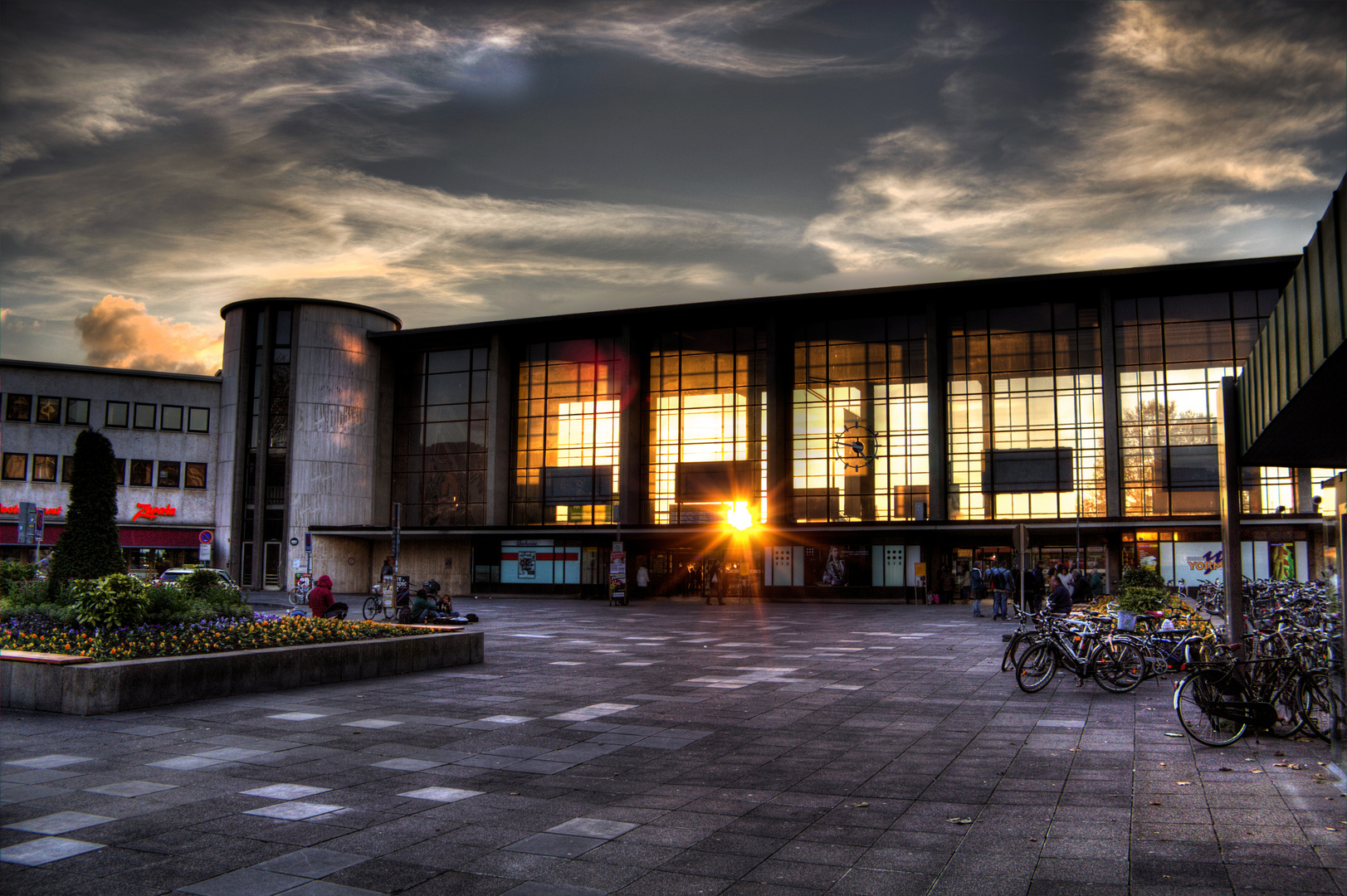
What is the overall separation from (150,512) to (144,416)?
5.60 meters

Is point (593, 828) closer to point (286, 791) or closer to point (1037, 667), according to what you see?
point (286, 791)

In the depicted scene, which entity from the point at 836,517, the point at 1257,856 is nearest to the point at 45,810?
the point at 1257,856

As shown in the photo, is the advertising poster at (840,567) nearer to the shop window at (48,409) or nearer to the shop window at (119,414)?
the shop window at (119,414)

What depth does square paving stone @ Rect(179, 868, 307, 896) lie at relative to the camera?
5500mm

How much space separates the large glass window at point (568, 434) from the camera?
53.0 m

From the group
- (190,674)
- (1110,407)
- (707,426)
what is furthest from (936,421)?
(190,674)

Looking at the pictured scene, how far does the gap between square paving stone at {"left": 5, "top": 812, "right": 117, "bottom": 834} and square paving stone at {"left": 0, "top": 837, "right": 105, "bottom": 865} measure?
0.21 m

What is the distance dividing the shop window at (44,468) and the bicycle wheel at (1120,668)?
2286 inches

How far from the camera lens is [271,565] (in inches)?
2185

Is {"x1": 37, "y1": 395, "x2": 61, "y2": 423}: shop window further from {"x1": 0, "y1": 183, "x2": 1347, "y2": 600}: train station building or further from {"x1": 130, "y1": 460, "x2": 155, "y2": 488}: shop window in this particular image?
{"x1": 130, "y1": 460, "x2": 155, "y2": 488}: shop window

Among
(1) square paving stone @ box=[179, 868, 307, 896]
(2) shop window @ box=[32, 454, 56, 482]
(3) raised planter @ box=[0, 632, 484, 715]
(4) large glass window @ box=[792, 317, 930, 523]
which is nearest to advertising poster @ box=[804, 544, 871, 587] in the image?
(4) large glass window @ box=[792, 317, 930, 523]

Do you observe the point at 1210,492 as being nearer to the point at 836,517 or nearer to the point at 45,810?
the point at 836,517

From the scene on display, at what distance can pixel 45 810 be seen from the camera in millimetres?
7062

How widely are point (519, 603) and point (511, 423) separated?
1449 cm
